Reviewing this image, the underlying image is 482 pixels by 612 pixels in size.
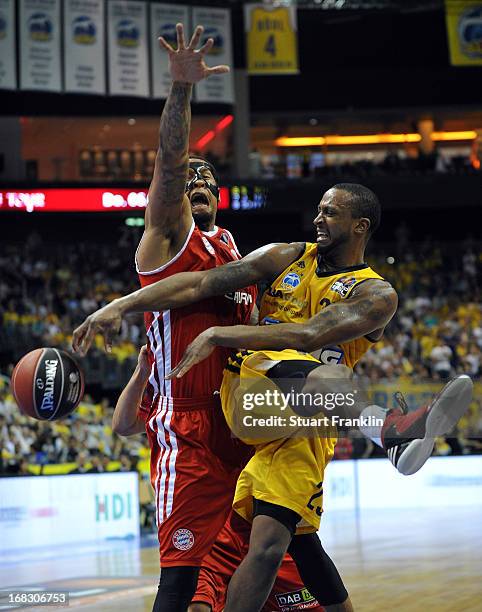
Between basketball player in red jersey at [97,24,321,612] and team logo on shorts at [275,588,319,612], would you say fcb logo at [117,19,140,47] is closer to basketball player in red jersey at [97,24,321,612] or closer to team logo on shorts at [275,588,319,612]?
basketball player in red jersey at [97,24,321,612]

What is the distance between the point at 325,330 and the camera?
14.1 feet

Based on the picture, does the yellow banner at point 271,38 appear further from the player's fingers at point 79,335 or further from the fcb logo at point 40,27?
the player's fingers at point 79,335

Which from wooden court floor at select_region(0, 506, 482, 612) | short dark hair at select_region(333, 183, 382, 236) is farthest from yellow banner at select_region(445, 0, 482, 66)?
short dark hair at select_region(333, 183, 382, 236)

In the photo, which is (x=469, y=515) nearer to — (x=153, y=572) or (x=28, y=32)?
(x=153, y=572)

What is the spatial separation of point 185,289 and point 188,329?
0.26m

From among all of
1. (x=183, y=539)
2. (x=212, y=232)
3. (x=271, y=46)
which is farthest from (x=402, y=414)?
(x=271, y=46)

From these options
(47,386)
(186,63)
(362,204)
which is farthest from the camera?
(47,386)

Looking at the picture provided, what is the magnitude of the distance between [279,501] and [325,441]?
39 centimetres

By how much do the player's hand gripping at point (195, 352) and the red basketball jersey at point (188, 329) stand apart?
0.36 m

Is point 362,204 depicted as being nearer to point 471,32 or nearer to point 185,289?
point 185,289

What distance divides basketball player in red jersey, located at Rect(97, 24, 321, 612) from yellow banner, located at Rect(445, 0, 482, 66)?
18.4m

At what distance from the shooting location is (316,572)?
466 cm

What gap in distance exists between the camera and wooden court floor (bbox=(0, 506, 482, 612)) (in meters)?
8.20

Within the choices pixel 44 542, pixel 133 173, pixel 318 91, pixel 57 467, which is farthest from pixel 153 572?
pixel 318 91
